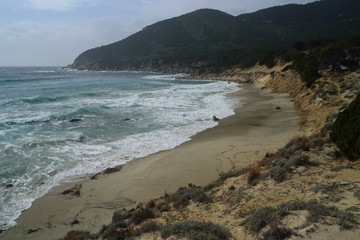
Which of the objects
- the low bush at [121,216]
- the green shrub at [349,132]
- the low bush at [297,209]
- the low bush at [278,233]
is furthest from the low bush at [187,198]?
the green shrub at [349,132]

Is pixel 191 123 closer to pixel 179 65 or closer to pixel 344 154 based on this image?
pixel 344 154

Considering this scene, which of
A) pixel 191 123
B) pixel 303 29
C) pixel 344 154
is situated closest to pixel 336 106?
pixel 191 123

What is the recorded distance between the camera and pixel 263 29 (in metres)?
127

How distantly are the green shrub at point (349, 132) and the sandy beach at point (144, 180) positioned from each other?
12.2 ft

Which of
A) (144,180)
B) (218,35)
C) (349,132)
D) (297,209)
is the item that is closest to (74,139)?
(144,180)

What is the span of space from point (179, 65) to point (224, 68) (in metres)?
39.7

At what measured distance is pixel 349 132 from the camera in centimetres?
639

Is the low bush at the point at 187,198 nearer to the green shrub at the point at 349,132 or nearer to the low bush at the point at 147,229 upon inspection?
the low bush at the point at 147,229

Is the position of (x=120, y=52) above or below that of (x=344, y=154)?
above

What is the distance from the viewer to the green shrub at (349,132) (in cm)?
628

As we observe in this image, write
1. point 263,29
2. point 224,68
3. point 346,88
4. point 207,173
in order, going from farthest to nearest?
point 263,29
point 224,68
point 346,88
point 207,173

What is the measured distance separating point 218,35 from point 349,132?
14613 centimetres

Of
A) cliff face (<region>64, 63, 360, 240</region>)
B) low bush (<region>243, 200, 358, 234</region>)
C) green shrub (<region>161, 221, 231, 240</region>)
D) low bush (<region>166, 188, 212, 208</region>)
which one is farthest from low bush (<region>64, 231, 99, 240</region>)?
low bush (<region>243, 200, 358, 234</region>)

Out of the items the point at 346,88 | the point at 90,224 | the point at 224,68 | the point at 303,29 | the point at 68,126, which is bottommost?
the point at 90,224
